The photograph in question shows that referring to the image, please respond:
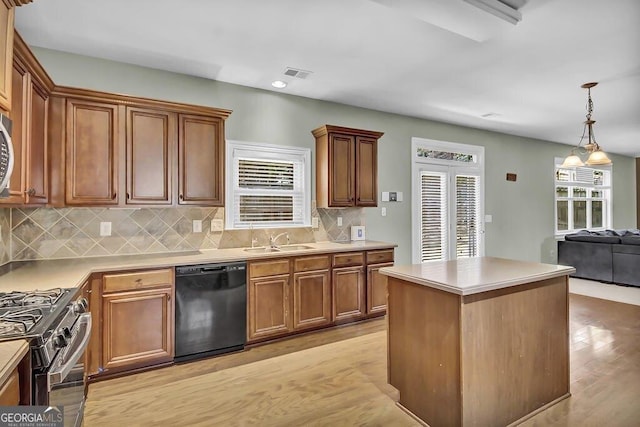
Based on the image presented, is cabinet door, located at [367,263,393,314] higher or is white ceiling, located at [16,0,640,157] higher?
white ceiling, located at [16,0,640,157]

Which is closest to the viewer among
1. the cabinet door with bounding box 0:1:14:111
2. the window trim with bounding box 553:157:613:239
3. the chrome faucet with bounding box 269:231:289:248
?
the cabinet door with bounding box 0:1:14:111

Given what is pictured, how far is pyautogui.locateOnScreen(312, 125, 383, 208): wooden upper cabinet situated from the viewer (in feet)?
13.0

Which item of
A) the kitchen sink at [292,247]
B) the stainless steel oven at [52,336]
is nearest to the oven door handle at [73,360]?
the stainless steel oven at [52,336]

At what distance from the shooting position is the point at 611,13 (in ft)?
7.79

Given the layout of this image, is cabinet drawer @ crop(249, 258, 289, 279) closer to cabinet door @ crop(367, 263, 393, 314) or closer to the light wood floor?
the light wood floor

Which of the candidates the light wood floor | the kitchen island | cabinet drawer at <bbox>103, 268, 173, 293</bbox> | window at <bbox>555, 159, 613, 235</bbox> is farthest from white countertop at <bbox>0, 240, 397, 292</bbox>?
window at <bbox>555, 159, 613, 235</bbox>

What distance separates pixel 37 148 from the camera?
2.40 meters

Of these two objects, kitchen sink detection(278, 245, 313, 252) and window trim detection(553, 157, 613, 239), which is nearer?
kitchen sink detection(278, 245, 313, 252)

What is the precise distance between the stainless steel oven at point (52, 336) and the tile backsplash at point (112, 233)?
1212mm

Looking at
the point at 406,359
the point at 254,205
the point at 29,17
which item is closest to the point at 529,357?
the point at 406,359

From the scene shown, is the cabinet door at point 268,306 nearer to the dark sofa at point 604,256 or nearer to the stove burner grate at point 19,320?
the stove burner grate at point 19,320

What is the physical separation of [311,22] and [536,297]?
8.01 ft

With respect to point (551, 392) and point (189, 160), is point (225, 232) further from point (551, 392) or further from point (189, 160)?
point (551, 392)

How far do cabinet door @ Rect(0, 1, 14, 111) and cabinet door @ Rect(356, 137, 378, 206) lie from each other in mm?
3123
